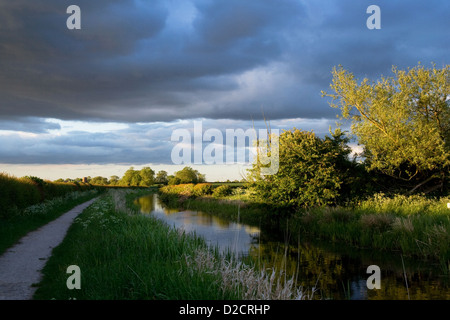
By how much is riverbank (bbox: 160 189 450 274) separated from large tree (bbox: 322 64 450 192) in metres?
3.26

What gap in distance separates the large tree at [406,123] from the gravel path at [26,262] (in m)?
19.1

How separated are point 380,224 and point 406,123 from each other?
35.2ft

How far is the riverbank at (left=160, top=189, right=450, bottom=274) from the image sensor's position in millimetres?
13266

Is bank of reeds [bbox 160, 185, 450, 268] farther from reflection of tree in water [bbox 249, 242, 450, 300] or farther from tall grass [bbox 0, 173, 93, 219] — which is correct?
tall grass [bbox 0, 173, 93, 219]

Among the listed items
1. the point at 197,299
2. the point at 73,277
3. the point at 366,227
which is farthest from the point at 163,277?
the point at 366,227

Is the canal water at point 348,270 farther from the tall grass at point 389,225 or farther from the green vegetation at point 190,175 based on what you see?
the green vegetation at point 190,175

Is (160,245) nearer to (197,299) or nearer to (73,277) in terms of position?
(73,277)

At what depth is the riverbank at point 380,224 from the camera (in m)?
13.3

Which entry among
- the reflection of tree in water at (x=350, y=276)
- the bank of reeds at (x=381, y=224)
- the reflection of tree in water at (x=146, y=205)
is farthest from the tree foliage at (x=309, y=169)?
the reflection of tree in water at (x=146, y=205)

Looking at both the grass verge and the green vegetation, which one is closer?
the grass verge

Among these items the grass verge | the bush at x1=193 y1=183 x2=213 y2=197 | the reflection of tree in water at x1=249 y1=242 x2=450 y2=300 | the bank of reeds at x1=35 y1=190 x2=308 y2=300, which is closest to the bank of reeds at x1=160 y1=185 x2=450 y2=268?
the reflection of tree in water at x1=249 y1=242 x2=450 y2=300

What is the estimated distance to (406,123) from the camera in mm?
23594

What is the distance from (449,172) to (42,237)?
2404 cm
